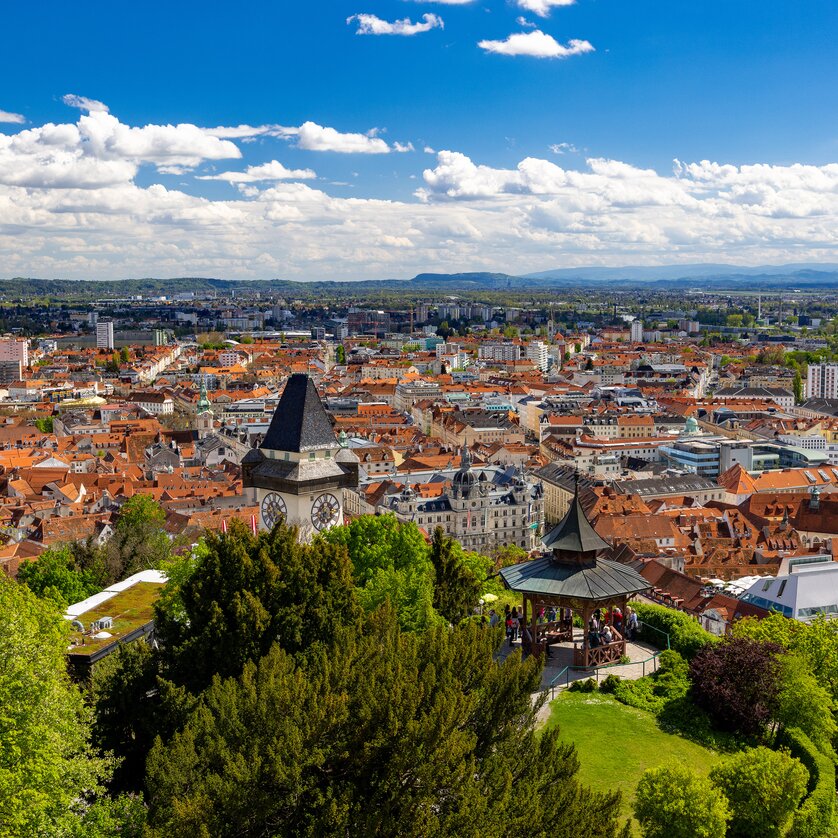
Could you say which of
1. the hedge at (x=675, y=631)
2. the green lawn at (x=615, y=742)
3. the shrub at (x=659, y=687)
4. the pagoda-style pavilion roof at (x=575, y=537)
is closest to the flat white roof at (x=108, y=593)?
the pagoda-style pavilion roof at (x=575, y=537)

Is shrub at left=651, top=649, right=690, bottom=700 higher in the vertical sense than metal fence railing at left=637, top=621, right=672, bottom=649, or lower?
lower

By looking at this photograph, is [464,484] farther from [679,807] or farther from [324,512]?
[679,807]

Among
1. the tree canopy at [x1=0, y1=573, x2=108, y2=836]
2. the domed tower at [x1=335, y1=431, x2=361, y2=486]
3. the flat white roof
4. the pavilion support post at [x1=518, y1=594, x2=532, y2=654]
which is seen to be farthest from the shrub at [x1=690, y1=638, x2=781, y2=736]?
the flat white roof

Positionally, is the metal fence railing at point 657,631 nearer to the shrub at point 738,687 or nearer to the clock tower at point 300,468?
the shrub at point 738,687

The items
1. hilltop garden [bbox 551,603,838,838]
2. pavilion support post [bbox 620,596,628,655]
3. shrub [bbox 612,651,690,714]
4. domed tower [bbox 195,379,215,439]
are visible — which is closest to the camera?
hilltop garden [bbox 551,603,838,838]

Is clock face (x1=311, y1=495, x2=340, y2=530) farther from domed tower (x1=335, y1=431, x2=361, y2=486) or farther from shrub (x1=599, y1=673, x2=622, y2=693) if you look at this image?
shrub (x1=599, y1=673, x2=622, y2=693)

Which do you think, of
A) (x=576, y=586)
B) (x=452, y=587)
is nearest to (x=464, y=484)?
(x=452, y=587)
